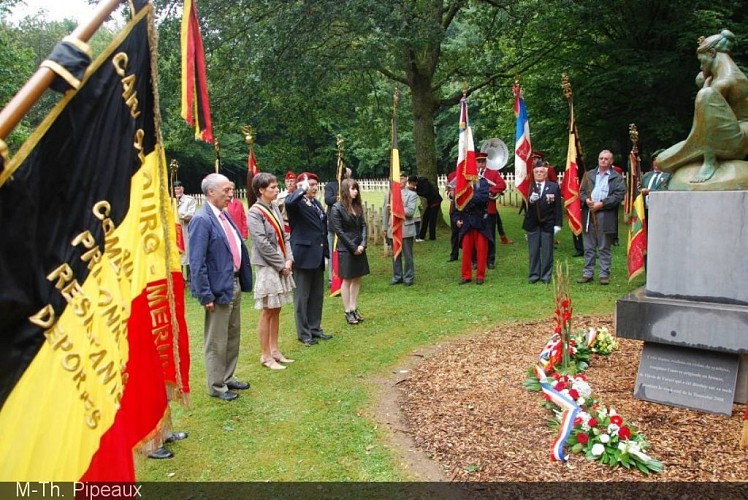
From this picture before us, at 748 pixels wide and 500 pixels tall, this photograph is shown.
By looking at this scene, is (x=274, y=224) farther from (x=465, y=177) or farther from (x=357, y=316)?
(x=465, y=177)

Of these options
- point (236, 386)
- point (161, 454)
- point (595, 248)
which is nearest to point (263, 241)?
point (236, 386)

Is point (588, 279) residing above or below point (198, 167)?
below

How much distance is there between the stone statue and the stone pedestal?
8.8 inches

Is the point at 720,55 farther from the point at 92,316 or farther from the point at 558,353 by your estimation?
the point at 92,316

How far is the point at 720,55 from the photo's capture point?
4.95m

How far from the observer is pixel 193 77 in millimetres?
3061

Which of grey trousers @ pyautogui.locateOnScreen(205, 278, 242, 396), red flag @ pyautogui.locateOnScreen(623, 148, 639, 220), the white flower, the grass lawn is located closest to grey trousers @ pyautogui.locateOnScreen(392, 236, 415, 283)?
the grass lawn

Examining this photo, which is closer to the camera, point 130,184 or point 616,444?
point 130,184

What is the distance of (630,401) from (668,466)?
112 centimetres

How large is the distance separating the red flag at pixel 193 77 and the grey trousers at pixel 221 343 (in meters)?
2.48

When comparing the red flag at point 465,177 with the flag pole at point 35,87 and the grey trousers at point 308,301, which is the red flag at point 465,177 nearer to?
the grey trousers at point 308,301

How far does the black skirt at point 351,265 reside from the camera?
8039 millimetres

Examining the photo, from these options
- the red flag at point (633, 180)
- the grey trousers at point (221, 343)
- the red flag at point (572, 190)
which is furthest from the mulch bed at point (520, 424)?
the red flag at point (633, 180)

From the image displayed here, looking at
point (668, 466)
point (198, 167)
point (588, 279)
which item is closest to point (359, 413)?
point (668, 466)
